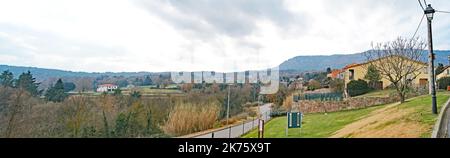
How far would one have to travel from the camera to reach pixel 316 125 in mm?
1572

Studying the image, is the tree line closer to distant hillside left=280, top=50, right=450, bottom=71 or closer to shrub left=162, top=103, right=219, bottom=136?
shrub left=162, top=103, right=219, bottom=136

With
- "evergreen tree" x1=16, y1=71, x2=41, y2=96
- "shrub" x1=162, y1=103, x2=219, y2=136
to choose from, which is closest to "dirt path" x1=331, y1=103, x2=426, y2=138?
"shrub" x1=162, y1=103, x2=219, y2=136

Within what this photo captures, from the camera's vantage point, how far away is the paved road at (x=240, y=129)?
1454 millimetres

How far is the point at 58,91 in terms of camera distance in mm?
1611

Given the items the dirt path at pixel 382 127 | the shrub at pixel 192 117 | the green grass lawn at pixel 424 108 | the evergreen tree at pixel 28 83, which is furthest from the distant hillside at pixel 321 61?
the evergreen tree at pixel 28 83

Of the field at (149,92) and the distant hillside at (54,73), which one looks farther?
the field at (149,92)

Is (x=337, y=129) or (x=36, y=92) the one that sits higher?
(x=36, y=92)

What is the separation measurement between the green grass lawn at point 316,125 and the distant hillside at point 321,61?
292 mm

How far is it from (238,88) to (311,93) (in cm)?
48

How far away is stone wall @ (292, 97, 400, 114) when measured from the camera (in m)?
1.71

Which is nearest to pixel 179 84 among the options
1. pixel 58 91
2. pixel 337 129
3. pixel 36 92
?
pixel 58 91

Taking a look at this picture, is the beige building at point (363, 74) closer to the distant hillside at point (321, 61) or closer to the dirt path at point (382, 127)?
the distant hillside at point (321, 61)
